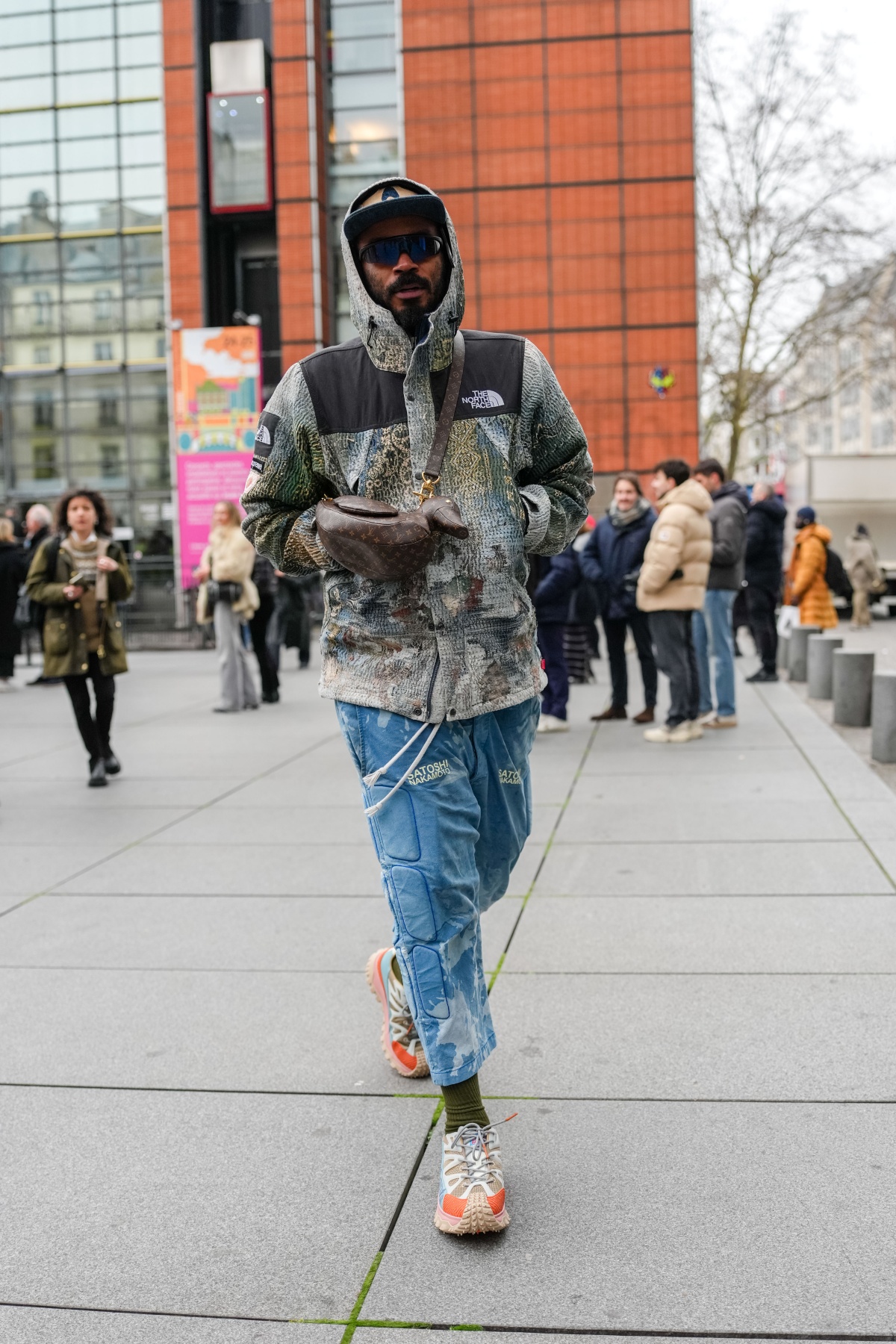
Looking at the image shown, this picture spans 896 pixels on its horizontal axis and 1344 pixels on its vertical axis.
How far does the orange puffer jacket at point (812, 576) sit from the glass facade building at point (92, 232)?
68.7 feet

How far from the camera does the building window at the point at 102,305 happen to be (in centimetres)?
3353

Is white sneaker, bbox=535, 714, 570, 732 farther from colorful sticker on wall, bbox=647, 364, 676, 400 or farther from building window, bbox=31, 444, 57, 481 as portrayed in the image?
building window, bbox=31, 444, 57, 481

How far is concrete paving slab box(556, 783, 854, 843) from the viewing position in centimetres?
630

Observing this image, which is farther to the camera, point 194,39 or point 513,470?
point 194,39

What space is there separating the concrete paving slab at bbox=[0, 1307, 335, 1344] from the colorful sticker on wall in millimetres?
30903

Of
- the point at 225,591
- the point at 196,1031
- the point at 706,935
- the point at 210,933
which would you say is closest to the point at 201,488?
the point at 225,591

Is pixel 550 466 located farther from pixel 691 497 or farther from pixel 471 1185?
pixel 691 497

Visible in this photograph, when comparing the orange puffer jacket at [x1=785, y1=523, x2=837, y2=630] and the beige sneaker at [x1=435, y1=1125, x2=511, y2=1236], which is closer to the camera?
the beige sneaker at [x1=435, y1=1125, x2=511, y2=1236]

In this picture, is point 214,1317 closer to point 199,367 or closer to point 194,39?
point 199,367

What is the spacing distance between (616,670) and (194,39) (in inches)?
1094

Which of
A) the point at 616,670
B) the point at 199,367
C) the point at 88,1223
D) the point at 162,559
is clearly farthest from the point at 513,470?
the point at 162,559

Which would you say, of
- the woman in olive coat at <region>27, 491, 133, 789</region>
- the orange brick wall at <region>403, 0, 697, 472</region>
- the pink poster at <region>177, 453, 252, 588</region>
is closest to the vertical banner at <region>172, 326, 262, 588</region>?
the pink poster at <region>177, 453, 252, 588</region>

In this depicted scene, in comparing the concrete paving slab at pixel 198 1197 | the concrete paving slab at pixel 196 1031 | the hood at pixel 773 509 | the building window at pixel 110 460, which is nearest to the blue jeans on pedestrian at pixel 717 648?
the hood at pixel 773 509

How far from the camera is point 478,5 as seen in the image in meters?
32.5
